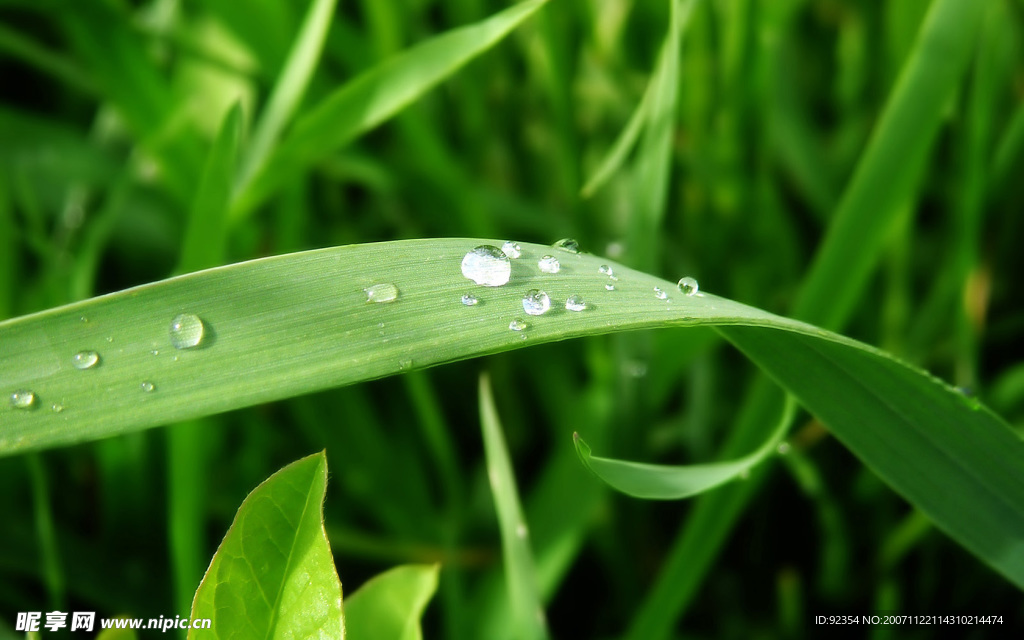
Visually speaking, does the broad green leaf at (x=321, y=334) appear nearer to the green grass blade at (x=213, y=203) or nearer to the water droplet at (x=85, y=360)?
the water droplet at (x=85, y=360)

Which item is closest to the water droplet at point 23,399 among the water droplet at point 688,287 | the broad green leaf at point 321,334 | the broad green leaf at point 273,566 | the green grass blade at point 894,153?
the broad green leaf at point 321,334

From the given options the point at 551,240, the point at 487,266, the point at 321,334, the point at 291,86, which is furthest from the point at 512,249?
the point at 551,240

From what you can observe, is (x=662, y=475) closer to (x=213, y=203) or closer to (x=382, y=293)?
(x=382, y=293)

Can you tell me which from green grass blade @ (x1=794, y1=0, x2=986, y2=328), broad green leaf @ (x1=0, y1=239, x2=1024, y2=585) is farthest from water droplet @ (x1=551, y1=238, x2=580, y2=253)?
green grass blade @ (x1=794, y1=0, x2=986, y2=328)

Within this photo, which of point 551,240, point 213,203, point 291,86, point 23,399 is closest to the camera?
point 23,399

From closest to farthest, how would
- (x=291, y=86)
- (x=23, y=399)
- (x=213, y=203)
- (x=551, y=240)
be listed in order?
(x=23, y=399)
(x=213, y=203)
(x=291, y=86)
(x=551, y=240)

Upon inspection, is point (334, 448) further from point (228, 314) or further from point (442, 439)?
point (228, 314)
